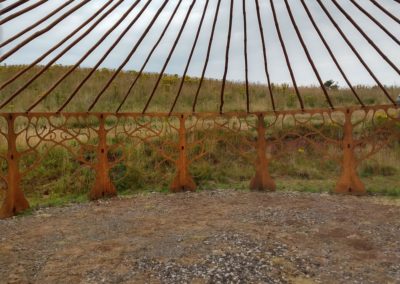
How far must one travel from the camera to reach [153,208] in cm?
607

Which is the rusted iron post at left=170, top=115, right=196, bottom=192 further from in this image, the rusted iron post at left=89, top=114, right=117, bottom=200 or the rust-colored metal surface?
the rusted iron post at left=89, top=114, right=117, bottom=200

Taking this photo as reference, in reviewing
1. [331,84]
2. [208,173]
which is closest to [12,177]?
[208,173]

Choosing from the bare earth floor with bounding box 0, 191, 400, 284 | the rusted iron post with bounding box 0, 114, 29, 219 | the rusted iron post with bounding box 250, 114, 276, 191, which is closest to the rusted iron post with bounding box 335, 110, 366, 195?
the bare earth floor with bounding box 0, 191, 400, 284

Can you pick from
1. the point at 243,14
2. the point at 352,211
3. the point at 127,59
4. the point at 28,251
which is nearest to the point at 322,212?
the point at 352,211

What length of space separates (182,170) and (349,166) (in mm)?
2636

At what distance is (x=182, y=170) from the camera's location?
7172 millimetres

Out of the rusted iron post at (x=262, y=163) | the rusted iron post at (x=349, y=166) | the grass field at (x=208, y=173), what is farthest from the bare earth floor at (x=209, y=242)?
the grass field at (x=208, y=173)

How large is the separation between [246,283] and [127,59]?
320 centimetres

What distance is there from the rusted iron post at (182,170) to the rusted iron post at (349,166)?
2.42 metres

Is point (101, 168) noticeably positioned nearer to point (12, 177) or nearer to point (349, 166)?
point (12, 177)

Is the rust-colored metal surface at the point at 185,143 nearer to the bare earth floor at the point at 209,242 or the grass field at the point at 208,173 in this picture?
the grass field at the point at 208,173

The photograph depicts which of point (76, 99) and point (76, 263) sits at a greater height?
point (76, 99)

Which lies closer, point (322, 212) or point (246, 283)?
point (246, 283)

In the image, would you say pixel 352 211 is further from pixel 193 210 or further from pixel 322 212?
pixel 193 210
